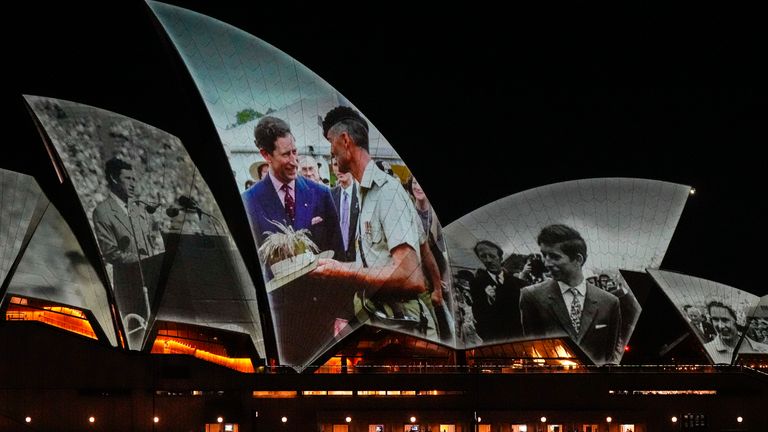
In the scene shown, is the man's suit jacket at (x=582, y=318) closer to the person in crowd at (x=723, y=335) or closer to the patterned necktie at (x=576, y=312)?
the patterned necktie at (x=576, y=312)

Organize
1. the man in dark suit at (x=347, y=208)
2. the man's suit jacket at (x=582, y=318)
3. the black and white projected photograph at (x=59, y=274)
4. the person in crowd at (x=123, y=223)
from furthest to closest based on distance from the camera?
the man's suit jacket at (x=582, y=318), the man in dark suit at (x=347, y=208), the black and white projected photograph at (x=59, y=274), the person in crowd at (x=123, y=223)

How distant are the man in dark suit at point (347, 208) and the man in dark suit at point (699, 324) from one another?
17.3 metres

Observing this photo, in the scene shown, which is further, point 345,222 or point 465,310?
point 465,310

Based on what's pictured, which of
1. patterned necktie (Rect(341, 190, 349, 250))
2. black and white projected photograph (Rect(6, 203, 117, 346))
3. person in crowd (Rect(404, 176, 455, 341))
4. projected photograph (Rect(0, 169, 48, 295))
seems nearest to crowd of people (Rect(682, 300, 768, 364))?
person in crowd (Rect(404, 176, 455, 341))

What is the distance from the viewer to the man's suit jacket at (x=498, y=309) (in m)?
41.6

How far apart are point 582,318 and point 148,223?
18.5m

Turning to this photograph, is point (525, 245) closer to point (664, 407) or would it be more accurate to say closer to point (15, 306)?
point (664, 407)

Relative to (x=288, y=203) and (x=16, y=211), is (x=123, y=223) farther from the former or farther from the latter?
(x=288, y=203)

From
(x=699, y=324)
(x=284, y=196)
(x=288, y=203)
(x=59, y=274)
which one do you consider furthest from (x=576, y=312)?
(x=59, y=274)

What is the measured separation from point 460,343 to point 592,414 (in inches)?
235

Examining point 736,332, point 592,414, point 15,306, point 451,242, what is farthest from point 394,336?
point 736,332

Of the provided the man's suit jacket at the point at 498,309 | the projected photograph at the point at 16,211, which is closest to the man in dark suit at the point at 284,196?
the man's suit jacket at the point at 498,309

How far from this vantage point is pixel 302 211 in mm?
36750

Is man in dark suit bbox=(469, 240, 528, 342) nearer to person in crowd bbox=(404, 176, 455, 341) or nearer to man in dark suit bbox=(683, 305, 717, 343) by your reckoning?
person in crowd bbox=(404, 176, 455, 341)
